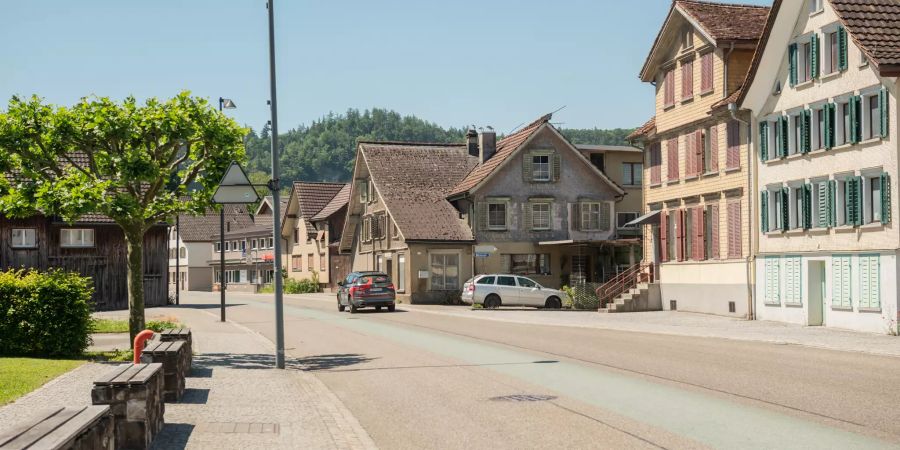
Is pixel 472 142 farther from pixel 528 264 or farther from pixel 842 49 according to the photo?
pixel 842 49

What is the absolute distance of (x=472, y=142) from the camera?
218 ft

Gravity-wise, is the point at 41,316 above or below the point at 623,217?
below

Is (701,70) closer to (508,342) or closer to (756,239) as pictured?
(756,239)

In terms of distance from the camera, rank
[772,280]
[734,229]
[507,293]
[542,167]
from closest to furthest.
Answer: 1. [772,280]
2. [734,229]
3. [507,293]
4. [542,167]

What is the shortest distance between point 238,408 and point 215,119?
29.7 ft

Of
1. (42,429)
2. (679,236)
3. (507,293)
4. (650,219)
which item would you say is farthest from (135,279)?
(507,293)

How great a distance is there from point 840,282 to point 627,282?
16.2 meters

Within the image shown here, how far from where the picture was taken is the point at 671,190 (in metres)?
42.1

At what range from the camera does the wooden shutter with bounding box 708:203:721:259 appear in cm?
3777

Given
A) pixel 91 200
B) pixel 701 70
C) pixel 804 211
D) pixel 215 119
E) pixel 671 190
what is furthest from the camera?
pixel 671 190

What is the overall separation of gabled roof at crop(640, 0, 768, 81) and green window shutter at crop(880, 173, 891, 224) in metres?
10.7

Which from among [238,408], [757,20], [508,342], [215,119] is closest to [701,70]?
[757,20]

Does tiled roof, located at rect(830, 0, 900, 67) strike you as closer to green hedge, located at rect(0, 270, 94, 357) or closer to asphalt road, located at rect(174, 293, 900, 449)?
asphalt road, located at rect(174, 293, 900, 449)

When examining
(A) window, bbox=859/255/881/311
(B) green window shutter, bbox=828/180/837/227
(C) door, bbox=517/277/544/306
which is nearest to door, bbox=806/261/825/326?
(B) green window shutter, bbox=828/180/837/227
